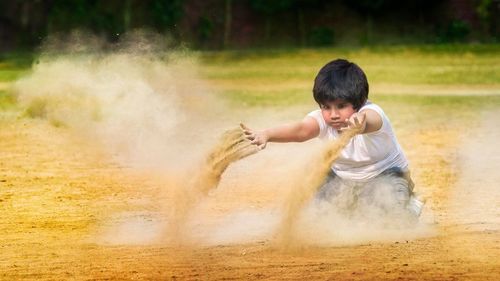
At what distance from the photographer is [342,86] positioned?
629 cm

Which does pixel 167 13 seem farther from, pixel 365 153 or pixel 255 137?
pixel 255 137

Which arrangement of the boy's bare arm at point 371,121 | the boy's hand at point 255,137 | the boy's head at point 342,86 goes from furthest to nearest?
the boy's head at point 342,86 → the boy's bare arm at point 371,121 → the boy's hand at point 255,137

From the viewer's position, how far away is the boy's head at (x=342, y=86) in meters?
6.29

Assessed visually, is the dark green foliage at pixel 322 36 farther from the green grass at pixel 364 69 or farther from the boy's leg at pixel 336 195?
the boy's leg at pixel 336 195

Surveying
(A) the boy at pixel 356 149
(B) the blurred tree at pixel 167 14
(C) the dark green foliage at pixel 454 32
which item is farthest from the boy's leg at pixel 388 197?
(C) the dark green foliage at pixel 454 32

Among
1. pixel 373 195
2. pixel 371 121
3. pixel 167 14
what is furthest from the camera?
pixel 167 14

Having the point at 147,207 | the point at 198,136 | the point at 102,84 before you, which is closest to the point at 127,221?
the point at 147,207

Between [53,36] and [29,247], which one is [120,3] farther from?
[29,247]

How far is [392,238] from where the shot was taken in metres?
6.28

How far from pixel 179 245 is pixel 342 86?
3.73 ft

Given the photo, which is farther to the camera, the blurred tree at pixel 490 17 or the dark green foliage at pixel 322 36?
the dark green foliage at pixel 322 36

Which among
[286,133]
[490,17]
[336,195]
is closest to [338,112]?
[286,133]

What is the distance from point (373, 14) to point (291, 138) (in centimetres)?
2066

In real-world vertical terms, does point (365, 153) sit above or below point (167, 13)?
below
